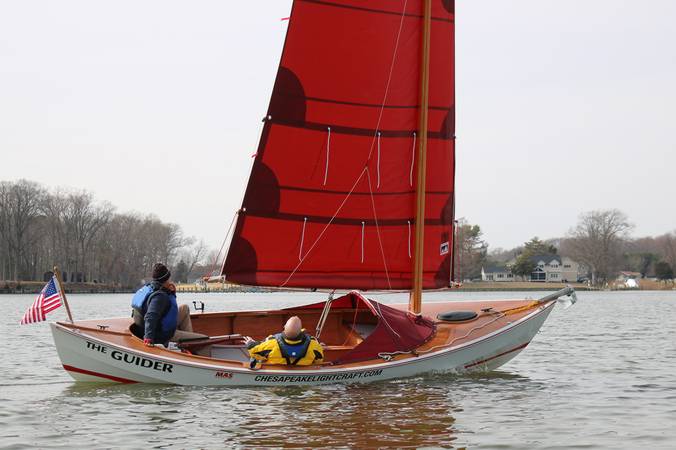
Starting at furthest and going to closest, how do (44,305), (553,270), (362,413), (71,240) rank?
(553,270) < (71,240) < (44,305) < (362,413)

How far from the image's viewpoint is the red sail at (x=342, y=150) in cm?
1630

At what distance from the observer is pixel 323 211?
54.9 feet

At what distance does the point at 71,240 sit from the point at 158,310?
4067 inches

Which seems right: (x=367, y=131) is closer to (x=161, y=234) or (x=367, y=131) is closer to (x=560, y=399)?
(x=560, y=399)

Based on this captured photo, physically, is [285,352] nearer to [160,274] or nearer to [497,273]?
[160,274]

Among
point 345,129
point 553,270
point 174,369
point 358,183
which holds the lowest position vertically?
point 174,369

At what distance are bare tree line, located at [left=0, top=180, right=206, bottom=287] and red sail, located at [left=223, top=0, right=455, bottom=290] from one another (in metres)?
84.0

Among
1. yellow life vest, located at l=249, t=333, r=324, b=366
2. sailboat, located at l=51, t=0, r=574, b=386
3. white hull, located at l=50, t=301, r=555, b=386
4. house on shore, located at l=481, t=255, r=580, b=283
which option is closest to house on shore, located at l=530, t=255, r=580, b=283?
house on shore, located at l=481, t=255, r=580, b=283

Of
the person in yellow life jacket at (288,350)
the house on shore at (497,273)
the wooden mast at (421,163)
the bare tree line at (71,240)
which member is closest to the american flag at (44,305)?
the person in yellow life jacket at (288,350)

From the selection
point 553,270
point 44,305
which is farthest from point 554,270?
point 44,305

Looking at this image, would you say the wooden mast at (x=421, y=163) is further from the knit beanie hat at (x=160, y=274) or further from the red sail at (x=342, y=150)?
the knit beanie hat at (x=160, y=274)

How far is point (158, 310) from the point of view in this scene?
14.4 metres

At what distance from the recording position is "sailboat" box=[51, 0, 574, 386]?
53.3 feet

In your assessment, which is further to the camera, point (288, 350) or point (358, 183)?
point (358, 183)
